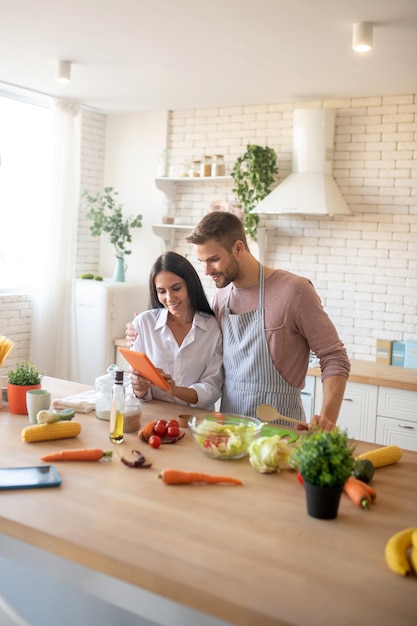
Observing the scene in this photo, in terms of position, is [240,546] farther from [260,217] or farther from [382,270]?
[260,217]

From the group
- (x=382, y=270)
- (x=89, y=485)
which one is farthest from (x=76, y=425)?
(x=382, y=270)

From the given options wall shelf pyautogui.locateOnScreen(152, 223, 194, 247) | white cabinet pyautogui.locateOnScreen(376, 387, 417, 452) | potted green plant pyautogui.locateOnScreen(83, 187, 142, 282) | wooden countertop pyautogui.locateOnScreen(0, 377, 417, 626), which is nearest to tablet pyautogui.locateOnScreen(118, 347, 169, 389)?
wooden countertop pyautogui.locateOnScreen(0, 377, 417, 626)

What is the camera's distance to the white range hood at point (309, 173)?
5.11 meters

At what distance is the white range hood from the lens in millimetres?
5113

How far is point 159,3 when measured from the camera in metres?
3.38

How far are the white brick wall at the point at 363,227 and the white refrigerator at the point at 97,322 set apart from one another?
1389 millimetres

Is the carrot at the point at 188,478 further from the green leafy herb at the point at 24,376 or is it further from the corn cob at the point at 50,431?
the green leafy herb at the point at 24,376

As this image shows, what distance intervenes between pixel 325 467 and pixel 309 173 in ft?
12.5

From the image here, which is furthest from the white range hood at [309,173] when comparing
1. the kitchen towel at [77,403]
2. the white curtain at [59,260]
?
the kitchen towel at [77,403]

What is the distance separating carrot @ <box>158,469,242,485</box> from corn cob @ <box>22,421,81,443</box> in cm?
52

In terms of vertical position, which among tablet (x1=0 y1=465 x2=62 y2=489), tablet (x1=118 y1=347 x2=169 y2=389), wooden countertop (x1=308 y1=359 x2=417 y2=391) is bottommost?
wooden countertop (x1=308 y1=359 x2=417 y2=391)

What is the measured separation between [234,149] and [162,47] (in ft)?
6.08

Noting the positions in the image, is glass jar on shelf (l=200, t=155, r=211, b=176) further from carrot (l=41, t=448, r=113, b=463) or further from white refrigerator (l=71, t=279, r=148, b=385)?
carrot (l=41, t=448, r=113, b=463)

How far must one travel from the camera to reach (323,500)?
183cm
